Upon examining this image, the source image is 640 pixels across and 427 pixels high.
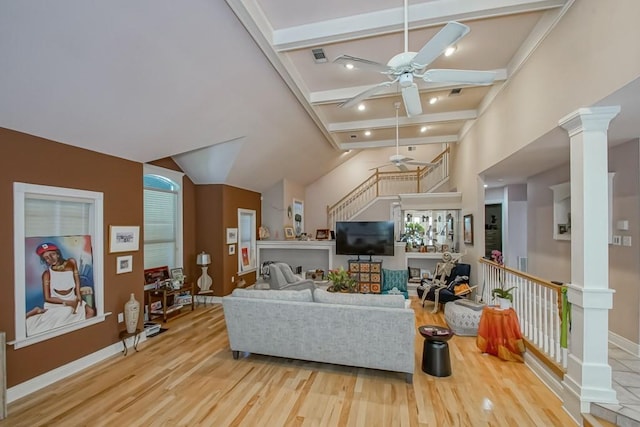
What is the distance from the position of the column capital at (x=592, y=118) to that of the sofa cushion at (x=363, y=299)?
227cm

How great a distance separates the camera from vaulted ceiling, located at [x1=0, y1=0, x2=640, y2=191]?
2479mm

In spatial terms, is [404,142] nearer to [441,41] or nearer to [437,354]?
[437,354]

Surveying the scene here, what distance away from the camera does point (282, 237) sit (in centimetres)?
877

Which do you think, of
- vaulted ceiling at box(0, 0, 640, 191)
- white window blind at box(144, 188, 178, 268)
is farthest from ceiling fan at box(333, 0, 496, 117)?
white window blind at box(144, 188, 178, 268)

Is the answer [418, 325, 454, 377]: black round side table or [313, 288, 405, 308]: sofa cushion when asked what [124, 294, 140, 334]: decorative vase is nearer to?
[313, 288, 405, 308]: sofa cushion

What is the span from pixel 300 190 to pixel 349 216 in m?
2.04

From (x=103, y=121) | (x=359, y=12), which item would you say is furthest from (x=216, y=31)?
(x=103, y=121)

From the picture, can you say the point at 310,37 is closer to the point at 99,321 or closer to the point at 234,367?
the point at 234,367

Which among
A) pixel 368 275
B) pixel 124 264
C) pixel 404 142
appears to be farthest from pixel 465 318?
pixel 124 264

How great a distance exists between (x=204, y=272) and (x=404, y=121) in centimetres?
521

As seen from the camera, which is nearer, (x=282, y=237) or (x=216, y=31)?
(x=216, y=31)

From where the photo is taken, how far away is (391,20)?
118 inches

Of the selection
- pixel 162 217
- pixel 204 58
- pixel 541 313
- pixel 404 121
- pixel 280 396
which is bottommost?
pixel 280 396

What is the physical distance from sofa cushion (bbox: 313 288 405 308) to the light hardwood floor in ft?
2.69
